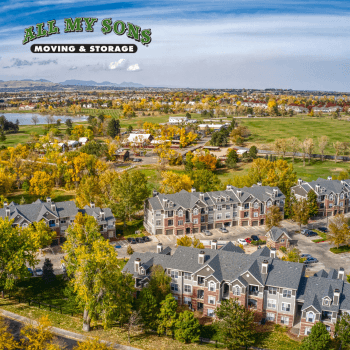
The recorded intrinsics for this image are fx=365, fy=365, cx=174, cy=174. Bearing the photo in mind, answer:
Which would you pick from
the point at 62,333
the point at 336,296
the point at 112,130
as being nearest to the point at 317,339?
the point at 336,296

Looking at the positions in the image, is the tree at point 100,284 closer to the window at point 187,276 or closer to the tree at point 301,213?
the window at point 187,276

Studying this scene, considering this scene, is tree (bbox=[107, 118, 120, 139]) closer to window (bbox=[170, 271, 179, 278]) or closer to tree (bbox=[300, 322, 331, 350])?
window (bbox=[170, 271, 179, 278])

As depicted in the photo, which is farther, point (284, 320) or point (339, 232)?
point (339, 232)

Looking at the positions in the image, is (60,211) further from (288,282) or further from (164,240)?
(288,282)

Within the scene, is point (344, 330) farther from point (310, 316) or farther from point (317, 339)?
point (310, 316)

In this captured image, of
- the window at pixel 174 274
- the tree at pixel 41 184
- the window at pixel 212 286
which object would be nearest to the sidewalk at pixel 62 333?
the window at pixel 174 274

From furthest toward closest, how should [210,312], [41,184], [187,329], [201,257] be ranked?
[41,184]
[201,257]
[210,312]
[187,329]

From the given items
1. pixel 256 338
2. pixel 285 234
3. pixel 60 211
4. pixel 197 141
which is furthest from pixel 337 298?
pixel 197 141
